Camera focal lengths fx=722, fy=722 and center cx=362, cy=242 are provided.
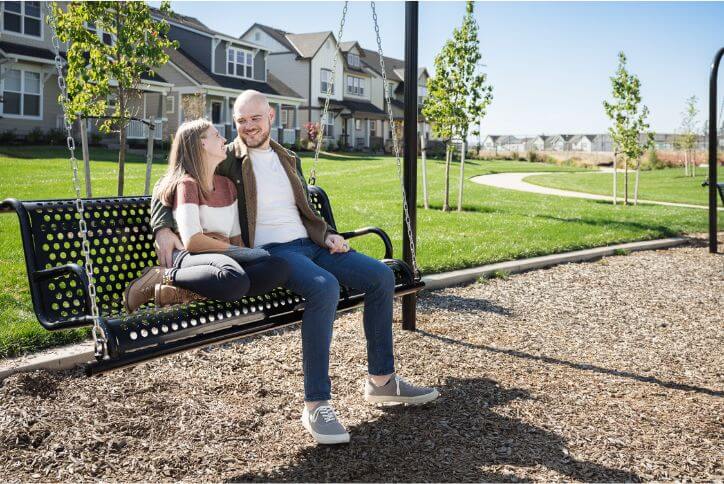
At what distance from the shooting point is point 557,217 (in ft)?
41.0

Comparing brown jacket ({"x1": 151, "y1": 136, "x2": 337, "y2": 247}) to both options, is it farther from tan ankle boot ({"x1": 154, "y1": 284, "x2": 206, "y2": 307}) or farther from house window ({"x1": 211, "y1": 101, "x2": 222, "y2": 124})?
house window ({"x1": 211, "y1": 101, "x2": 222, "y2": 124})

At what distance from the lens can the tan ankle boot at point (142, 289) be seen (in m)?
3.38

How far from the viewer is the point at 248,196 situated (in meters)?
3.67

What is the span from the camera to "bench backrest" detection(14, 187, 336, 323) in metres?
3.26

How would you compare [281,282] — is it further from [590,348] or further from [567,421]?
[590,348]

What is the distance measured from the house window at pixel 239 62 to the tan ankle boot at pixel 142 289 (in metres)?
32.4

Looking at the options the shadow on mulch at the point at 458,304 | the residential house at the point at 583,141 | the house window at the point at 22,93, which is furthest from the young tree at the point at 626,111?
the residential house at the point at 583,141

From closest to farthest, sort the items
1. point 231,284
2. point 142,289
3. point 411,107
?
point 231,284 → point 142,289 → point 411,107

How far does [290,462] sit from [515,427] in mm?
1117

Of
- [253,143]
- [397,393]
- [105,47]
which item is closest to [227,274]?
[253,143]

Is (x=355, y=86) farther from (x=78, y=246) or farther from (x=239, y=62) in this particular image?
(x=78, y=246)

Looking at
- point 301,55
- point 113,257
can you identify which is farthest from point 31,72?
point 113,257

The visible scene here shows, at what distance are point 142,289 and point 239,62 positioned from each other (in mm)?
33357

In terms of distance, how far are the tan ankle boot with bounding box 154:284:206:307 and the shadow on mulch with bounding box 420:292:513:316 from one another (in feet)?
9.08
